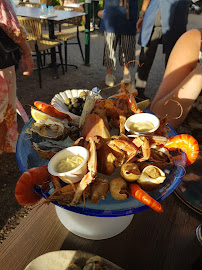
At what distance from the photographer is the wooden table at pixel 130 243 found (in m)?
0.79

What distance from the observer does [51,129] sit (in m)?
0.93

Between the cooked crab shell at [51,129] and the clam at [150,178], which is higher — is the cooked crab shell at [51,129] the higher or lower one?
the higher one

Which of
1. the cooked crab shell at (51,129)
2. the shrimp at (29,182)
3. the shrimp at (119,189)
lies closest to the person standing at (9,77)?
the cooked crab shell at (51,129)

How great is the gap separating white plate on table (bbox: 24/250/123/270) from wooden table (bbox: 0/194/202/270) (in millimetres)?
72

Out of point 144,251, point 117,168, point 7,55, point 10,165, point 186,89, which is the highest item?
point 7,55

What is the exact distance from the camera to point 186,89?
131 centimetres

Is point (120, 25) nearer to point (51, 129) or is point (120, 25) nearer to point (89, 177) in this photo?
point (51, 129)

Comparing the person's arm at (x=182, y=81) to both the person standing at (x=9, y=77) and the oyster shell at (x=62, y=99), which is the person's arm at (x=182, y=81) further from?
the person standing at (x=9, y=77)

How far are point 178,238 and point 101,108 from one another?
648mm

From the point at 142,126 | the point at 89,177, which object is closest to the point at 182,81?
the point at 142,126

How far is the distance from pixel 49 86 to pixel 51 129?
314 cm

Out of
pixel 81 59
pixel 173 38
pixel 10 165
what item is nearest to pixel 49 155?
pixel 10 165

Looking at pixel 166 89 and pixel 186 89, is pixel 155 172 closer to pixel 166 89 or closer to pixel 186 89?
pixel 186 89

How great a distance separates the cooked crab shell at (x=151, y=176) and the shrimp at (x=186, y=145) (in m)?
0.18
